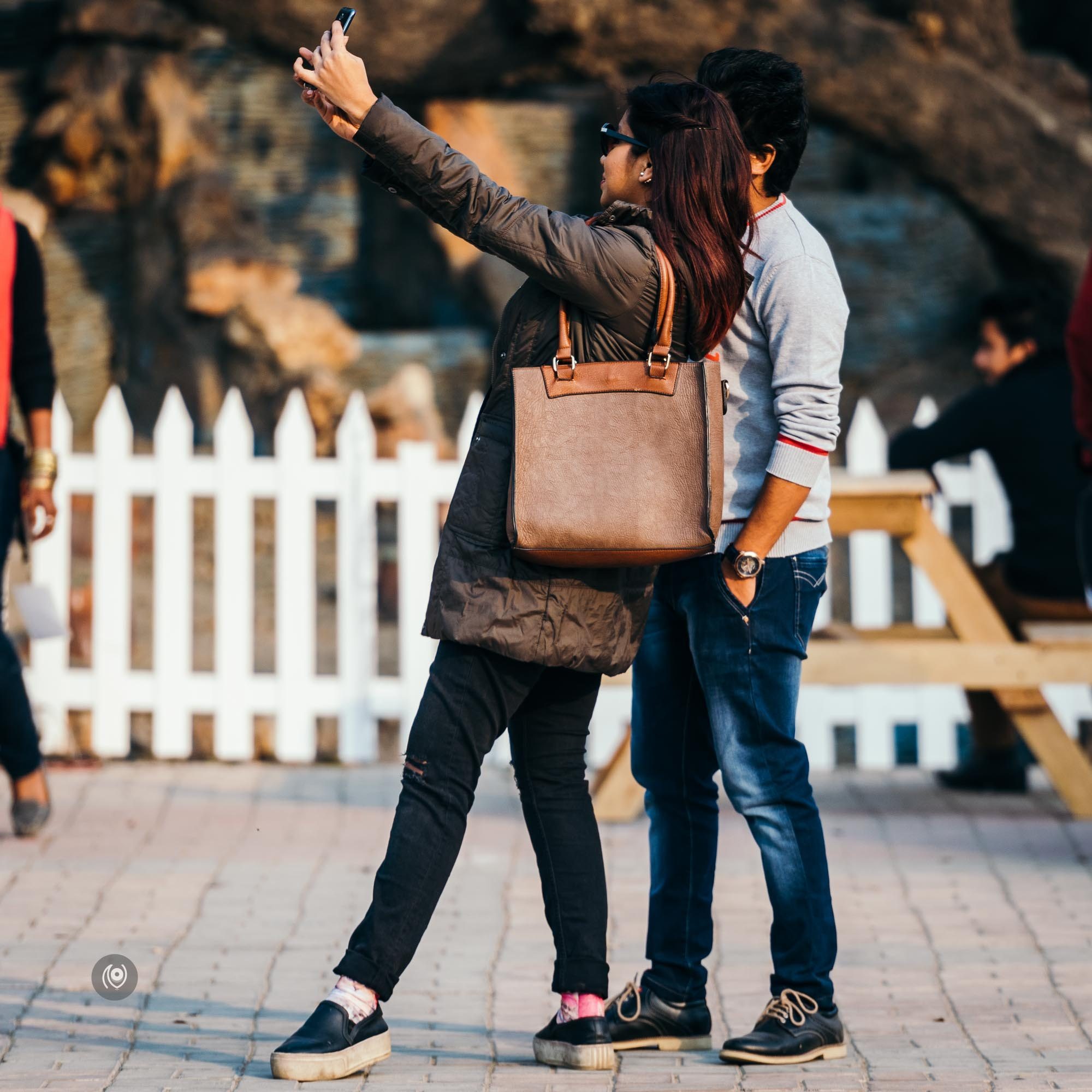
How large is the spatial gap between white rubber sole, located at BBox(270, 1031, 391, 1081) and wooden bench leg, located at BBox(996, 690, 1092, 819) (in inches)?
128

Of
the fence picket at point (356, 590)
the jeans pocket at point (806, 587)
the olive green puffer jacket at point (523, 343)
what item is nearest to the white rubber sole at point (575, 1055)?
the olive green puffer jacket at point (523, 343)

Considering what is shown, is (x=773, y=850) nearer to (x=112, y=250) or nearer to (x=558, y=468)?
(x=558, y=468)

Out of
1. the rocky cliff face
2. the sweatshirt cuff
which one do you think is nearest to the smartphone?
the sweatshirt cuff

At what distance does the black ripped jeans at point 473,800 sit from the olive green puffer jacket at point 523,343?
106mm

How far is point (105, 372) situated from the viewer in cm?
1480

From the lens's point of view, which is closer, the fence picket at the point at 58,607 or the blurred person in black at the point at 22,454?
the blurred person in black at the point at 22,454

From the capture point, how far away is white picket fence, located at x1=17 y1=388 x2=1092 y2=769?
21.7ft

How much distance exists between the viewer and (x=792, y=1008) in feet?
10.1

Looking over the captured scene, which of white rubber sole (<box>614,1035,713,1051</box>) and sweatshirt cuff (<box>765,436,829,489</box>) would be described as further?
white rubber sole (<box>614,1035,713,1051</box>)

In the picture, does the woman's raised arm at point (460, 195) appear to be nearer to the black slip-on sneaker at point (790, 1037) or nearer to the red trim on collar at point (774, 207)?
the red trim on collar at point (774, 207)

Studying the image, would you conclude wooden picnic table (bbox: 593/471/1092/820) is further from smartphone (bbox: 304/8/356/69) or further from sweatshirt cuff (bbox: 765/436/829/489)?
smartphone (bbox: 304/8/356/69)

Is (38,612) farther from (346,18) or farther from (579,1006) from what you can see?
(346,18)

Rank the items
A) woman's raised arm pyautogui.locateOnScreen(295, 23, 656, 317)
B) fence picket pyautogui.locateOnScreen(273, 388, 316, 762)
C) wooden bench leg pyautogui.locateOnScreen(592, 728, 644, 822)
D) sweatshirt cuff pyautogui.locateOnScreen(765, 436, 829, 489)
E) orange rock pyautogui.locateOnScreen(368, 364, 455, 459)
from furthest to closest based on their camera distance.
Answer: orange rock pyautogui.locateOnScreen(368, 364, 455, 459) < fence picket pyautogui.locateOnScreen(273, 388, 316, 762) < wooden bench leg pyautogui.locateOnScreen(592, 728, 644, 822) < sweatshirt cuff pyautogui.locateOnScreen(765, 436, 829, 489) < woman's raised arm pyautogui.locateOnScreen(295, 23, 656, 317)

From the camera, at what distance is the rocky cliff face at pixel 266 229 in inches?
508
